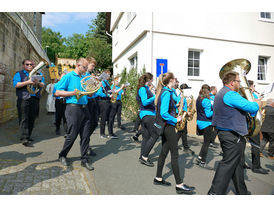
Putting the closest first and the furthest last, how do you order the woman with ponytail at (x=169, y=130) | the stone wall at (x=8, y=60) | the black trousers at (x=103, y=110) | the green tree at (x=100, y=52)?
the woman with ponytail at (x=169, y=130), the black trousers at (x=103, y=110), the stone wall at (x=8, y=60), the green tree at (x=100, y=52)

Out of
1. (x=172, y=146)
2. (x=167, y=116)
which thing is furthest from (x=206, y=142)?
(x=167, y=116)

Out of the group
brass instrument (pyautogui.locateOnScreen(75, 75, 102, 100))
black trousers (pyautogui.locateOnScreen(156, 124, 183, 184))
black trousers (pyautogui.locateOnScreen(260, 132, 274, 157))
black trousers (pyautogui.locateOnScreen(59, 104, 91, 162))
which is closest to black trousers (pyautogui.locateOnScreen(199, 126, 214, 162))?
black trousers (pyautogui.locateOnScreen(156, 124, 183, 184))

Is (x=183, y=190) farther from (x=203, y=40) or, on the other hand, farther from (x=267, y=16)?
(x=267, y=16)

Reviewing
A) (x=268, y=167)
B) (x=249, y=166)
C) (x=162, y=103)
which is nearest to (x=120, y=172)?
(x=162, y=103)

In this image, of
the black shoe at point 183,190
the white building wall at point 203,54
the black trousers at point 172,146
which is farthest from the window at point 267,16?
the black shoe at point 183,190

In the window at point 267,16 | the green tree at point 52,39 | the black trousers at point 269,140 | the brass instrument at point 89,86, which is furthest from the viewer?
the green tree at point 52,39

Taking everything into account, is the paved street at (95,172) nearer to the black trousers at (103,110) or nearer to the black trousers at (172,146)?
the black trousers at (172,146)

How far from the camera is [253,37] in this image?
1108cm

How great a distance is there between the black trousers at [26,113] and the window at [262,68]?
11.8 metres

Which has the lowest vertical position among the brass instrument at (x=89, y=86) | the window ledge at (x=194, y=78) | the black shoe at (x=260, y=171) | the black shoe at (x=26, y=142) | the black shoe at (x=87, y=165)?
the black shoe at (x=260, y=171)

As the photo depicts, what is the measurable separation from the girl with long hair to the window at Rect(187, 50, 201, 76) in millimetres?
5439

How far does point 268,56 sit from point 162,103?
11.2m

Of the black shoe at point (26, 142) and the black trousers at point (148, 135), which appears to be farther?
the black shoe at point (26, 142)

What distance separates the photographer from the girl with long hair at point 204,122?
4.78 metres
